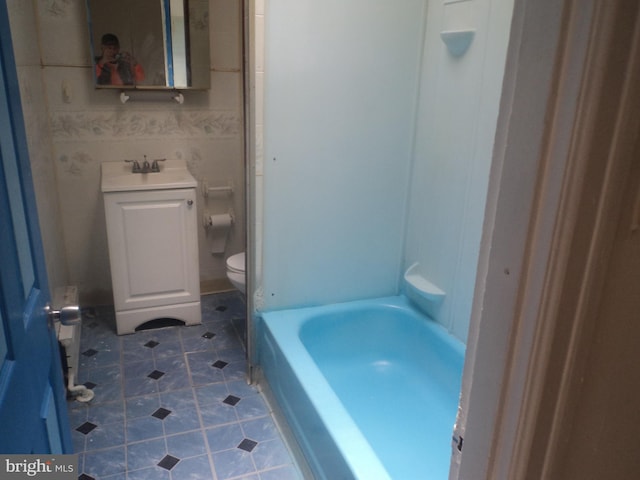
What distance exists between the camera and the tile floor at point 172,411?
1980mm

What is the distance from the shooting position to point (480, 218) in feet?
6.57

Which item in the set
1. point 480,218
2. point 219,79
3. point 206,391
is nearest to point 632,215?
point 480,218

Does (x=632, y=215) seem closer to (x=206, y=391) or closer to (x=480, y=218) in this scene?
(x=480, y=218)

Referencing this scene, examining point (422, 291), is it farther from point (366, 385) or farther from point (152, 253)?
point (152, 253)

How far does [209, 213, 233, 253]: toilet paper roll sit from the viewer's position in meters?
3.30

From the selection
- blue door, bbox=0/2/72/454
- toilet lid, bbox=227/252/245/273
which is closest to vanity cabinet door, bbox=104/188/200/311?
toilet lid, bbox=227/252/245/273

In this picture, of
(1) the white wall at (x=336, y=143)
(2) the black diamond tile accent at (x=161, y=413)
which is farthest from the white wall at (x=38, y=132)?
(1) the white wall at (x=336, y=143)

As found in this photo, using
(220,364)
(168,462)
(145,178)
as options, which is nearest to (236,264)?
(220,364)

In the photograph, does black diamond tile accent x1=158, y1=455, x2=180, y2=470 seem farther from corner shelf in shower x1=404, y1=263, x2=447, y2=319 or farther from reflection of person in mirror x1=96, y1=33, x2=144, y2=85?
reflection of person in mirror x1=96, y1=33, x2=144, y2=85

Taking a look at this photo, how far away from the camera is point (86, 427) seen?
2.17 m

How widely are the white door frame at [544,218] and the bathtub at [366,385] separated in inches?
38.5

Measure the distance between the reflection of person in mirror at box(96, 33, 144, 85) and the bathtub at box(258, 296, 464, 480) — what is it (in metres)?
1.61

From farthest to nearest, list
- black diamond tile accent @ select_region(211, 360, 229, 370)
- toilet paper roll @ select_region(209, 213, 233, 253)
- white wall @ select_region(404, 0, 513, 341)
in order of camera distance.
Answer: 1. toilet paper roll @ select_region(209, 213, 233, 253)
2. black diamond tile accent @ select_region(211, 360, 229, 370)
3. white wall @ select_region(404, 0, 513, 341)

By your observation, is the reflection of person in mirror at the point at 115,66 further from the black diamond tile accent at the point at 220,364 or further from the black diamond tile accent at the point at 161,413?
the black diamond tile accent at the point at 161,413
